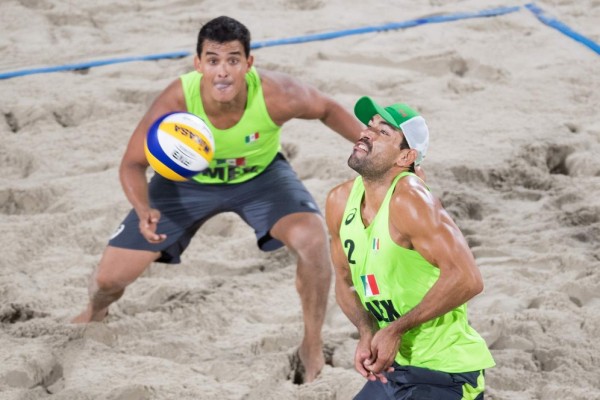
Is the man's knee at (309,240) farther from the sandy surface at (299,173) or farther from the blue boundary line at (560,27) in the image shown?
the blue boundary line at (560,27)

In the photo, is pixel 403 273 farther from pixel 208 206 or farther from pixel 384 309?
pixel 208 206

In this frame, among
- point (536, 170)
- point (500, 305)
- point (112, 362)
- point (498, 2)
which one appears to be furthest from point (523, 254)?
point (498, 2)

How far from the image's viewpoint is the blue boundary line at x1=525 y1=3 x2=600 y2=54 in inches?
297

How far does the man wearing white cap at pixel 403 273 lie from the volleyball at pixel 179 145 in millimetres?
1063

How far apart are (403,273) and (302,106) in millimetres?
1568

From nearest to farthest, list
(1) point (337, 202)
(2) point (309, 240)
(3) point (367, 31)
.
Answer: (1) point (337, 202)
(2) point (309, 240)
(3) point (367, 31)

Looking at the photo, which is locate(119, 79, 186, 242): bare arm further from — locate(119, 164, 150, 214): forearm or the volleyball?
the volleyball

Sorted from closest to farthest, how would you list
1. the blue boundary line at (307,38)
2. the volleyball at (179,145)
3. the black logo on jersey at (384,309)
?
1. the black logo on jersey at (384,309)
2. the volleyball at (179,145)
3. the blue boundary line at (307,38)

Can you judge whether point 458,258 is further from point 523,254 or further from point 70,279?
point 70,279

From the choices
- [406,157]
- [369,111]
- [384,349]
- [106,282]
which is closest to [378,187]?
[406,157]

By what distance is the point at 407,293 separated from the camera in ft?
11.4

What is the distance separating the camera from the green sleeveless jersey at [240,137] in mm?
4797

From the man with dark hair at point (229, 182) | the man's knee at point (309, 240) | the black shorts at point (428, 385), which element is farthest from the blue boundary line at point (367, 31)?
the black shorts at point (428, 385)

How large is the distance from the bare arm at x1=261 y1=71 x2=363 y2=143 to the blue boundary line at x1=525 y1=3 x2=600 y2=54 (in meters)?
3.25
